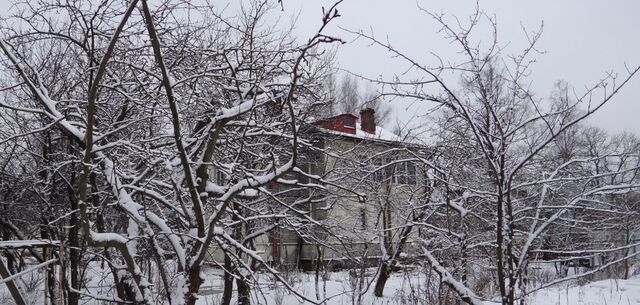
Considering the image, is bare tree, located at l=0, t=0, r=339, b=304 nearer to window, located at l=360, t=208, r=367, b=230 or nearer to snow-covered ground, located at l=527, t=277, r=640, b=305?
window, located at l=360, t=208, r=367, b=230

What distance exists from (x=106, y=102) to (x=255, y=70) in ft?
5.73

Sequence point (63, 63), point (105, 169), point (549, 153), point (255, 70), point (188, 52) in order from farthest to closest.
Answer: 1. point (63, 63)
2. point (549, 153)
3. point (255, 70)
4. point (188, 52)
5. point (105, 169)

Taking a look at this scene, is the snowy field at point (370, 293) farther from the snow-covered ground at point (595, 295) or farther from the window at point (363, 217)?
the window at point (363, 217)

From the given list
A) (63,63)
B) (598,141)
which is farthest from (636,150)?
(598,141)

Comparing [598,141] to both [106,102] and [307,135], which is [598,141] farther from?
[106,102]

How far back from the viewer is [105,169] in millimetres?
4402

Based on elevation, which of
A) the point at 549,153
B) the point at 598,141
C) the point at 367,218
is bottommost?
the point at 367,218

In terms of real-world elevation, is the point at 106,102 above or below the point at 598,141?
below

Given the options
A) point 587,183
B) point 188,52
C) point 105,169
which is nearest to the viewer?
point 105,169

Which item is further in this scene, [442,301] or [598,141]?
[598,141]

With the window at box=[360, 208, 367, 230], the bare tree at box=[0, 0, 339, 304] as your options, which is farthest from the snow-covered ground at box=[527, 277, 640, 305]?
the bare tree at box=[0, 0, 339, 304]

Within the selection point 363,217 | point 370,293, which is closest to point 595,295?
point 370,293

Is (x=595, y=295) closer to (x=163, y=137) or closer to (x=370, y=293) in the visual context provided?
(x=370, y=293)

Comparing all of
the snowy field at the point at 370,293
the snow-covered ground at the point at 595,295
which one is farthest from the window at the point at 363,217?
the snow-covered ground at the point at 595,295
